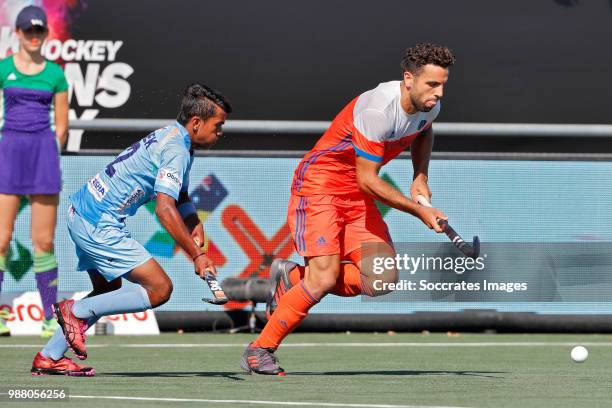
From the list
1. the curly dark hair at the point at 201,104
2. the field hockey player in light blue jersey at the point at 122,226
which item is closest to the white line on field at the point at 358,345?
the field hockey player in light blue jersey at the point at 122,226

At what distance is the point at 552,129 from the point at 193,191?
316 cm

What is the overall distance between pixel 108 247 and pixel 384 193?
158 centimetres

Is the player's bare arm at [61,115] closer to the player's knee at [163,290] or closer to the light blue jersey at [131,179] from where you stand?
the light blue jersey at [131,179]

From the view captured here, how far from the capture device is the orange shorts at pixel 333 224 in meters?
8.81

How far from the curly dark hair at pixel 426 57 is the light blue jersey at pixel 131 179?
4.38 feet

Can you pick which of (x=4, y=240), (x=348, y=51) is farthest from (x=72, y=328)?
(x=348, y=51)

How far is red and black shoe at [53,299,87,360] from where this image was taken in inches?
336

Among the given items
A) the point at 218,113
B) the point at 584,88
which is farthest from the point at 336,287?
the point at 584,88

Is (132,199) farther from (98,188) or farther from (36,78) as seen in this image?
(36,78)

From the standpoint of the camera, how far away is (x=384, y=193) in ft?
27.8

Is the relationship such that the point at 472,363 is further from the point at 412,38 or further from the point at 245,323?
the point at 412,38

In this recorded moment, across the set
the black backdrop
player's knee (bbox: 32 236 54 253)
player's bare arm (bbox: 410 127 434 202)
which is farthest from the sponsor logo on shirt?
the black backdrop

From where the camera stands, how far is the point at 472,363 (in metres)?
10.2

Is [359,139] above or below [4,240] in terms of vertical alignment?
above
